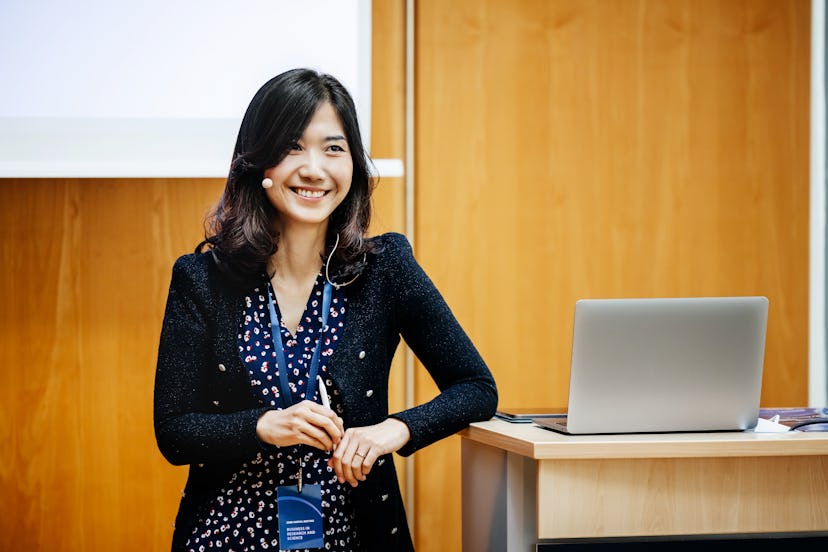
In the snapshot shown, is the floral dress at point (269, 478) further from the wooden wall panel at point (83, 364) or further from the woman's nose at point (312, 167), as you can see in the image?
the wooden wall panel at point (83, 364)

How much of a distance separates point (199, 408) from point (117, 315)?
4.22 feet

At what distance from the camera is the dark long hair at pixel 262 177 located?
162 centimetres

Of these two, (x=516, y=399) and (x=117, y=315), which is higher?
(x=117, y=315)

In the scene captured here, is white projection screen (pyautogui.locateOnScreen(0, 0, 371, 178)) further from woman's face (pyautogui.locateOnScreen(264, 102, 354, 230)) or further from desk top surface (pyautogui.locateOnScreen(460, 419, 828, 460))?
desk top surface (pyautogui.locateOnScreen(460, 419, 828, 460))

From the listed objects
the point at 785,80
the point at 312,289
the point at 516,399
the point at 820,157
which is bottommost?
the point at 516,399

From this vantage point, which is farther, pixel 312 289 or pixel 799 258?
pixel 799 258

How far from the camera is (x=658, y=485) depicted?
143 cm

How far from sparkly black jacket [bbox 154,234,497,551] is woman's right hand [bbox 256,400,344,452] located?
40 mm

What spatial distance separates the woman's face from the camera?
5.35 ft

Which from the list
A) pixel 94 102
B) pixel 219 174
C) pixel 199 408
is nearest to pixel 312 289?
pixel 199 408

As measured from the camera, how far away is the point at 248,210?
169cm

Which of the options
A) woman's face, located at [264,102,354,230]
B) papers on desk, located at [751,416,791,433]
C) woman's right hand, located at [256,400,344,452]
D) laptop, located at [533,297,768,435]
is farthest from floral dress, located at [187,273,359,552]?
papers on desk, located at [751,416,791,433]

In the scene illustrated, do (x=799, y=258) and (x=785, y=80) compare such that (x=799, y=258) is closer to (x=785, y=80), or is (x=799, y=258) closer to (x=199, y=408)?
(x=785, y=80)

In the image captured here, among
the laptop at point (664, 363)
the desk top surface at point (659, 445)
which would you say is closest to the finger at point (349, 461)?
the desk top surface at point (659, 445)
